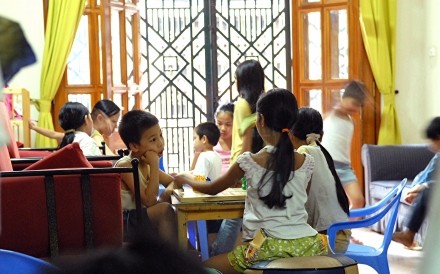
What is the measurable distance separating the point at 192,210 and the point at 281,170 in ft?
1.37

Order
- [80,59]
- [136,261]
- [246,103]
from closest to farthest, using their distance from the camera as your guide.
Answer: [136,261] → [246,103] → [80,59]

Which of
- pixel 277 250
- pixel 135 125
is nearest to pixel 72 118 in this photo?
pixel 135 125

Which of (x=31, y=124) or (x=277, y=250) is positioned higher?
(x=31, y=124)

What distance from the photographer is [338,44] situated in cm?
672

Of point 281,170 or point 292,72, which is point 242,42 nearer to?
point 292,72

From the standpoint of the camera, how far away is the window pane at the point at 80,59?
21.0ft

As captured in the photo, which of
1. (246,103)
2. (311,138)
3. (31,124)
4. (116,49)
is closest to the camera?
(311,138)

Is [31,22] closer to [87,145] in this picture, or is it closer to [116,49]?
[116,49]

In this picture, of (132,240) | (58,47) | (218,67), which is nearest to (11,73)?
(132,240)

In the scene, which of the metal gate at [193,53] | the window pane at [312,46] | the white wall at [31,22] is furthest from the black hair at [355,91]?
the white wall at [31,22]

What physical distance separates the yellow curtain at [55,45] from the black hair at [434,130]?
11.1 feet

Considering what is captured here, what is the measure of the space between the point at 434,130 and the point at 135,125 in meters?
1.51

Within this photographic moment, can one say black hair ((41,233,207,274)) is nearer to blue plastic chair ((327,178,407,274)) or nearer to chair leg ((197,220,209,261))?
blue plastic chair ((327,178,407,274))

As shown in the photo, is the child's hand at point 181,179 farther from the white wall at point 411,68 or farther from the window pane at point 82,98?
the white wall at point 411,68
